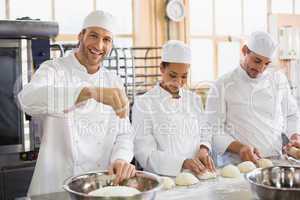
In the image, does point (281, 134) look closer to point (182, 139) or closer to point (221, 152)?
point (221, 152)

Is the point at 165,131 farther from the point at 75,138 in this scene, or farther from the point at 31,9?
the point at 31,9

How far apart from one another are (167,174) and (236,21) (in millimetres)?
3130

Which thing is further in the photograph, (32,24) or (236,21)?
(236,21)

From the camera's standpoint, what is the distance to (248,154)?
1.89 m

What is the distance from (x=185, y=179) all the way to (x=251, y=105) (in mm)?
772

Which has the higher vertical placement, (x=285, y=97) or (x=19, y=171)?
(x=285, y=97)

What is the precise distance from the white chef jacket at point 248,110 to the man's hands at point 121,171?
2.59ft

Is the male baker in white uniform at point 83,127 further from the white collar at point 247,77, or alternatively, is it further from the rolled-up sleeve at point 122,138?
the white collar at point 247,77

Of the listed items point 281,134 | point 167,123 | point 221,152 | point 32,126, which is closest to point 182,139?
point 167,123

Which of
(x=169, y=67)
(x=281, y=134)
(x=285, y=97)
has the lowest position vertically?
(x=281, y=134)

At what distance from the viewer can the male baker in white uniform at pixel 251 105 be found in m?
2.06

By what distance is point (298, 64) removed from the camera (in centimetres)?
452

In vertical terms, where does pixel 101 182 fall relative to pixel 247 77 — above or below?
below

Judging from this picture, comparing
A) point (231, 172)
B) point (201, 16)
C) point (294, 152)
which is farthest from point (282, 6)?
point (231, 172)
